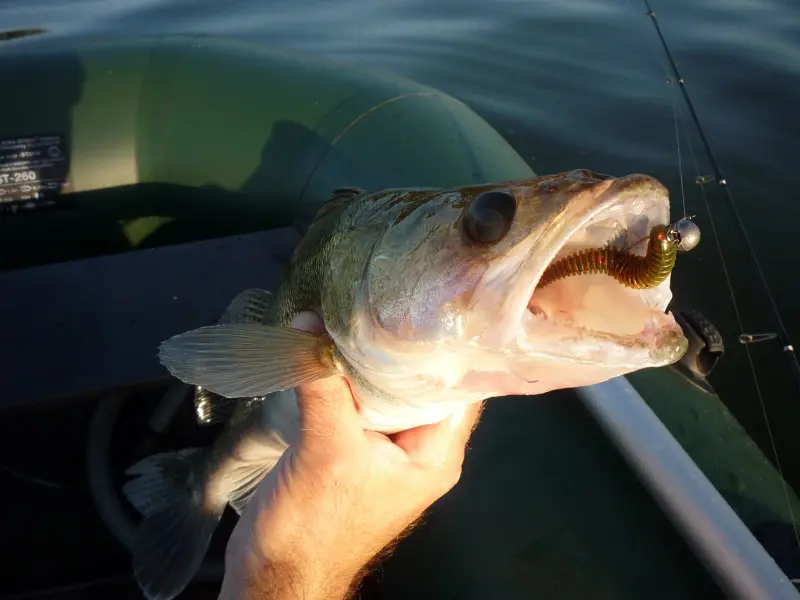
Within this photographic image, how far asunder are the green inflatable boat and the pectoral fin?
0.93 m

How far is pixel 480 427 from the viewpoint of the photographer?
2293mm

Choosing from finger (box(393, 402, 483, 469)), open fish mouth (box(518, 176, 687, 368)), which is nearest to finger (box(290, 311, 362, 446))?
finger (box(393, 402, 483, 469))

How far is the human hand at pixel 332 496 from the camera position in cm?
150

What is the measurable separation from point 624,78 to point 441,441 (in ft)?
18.0

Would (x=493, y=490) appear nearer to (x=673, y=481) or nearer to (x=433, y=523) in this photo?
(x=433, y=523)

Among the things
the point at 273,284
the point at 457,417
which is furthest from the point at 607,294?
the point at 273,284

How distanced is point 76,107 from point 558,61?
4777mm

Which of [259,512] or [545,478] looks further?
[545,478]

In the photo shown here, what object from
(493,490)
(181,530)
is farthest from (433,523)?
(181,530)

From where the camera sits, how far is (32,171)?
339 cm

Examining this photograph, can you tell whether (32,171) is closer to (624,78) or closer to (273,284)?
(273,284)

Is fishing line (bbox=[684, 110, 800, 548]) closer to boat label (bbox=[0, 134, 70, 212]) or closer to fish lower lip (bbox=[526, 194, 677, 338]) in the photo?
fish lower lip (bbox=[526, 194, 677, 338])

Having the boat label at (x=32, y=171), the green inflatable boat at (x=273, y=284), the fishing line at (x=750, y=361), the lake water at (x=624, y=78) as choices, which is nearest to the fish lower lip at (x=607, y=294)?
the green inflatable boat at (x=273, y=284)

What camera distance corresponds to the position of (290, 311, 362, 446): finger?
1.48 meters
